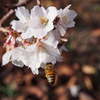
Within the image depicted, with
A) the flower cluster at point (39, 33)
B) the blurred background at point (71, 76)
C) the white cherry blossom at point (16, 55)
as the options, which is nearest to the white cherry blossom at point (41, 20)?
the flower cluster at point (39, 33)


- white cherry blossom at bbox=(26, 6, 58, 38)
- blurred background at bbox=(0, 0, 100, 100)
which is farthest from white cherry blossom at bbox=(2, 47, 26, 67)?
blurred background at bbox=(0, 0, 100, 100)

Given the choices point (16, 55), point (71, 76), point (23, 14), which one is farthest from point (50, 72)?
point (71, 76)

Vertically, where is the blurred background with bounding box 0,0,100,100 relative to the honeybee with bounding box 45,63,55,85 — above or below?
below

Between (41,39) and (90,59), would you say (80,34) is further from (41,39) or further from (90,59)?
(41,39)

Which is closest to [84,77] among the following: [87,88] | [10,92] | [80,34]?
[87,88]

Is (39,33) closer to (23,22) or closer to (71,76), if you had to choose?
(23,22)

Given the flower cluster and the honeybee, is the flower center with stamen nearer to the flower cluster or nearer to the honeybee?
the flower cluster

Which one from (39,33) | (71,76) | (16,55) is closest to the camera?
(39,33)
